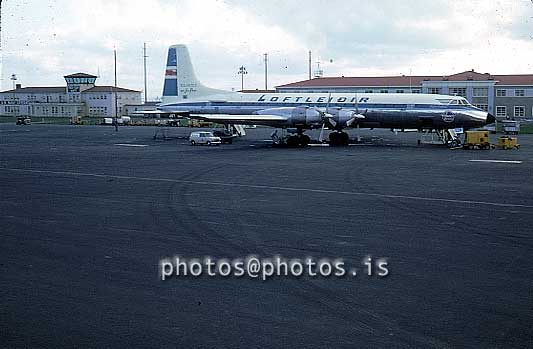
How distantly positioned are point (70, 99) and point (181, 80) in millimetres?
89686

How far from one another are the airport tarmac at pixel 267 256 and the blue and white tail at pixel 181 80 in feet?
89.7

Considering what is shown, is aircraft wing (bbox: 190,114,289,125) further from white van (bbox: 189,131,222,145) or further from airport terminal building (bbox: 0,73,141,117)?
airport terminal building (bbox: 0,73,141,117)

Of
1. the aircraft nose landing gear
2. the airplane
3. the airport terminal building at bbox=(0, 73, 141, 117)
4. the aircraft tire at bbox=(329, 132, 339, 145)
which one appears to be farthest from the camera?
the airport terminal building at bbox=(0, 73, 141, 117)

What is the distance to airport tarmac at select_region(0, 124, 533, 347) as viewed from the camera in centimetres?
801

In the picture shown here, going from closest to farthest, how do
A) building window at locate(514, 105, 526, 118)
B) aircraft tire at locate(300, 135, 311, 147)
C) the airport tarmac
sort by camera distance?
1. the airport tarmac
2. aircraft tire at locate(300, 135, 311, 147)
3. building window at locate(514, 105, 526, 118)

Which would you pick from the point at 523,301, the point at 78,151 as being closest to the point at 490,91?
the point at 78,151

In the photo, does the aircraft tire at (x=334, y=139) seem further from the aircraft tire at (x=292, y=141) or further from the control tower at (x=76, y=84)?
the control tower at (x=76, y=84)

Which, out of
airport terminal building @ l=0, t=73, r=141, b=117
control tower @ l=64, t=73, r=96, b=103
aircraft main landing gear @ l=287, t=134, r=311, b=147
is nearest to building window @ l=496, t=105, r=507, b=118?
aircraft main landing gear @ l=287, t=134, r=311, b=147

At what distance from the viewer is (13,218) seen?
16109 millimetres

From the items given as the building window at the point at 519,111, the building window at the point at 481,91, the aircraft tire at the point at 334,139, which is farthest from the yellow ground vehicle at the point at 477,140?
the building window at the point at 519,111

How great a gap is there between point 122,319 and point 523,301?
5737 millimetres

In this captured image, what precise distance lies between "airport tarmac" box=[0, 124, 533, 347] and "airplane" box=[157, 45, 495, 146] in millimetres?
17836

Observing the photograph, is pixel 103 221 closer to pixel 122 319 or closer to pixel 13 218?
pixel 13 218

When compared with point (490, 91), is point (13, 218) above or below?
below
